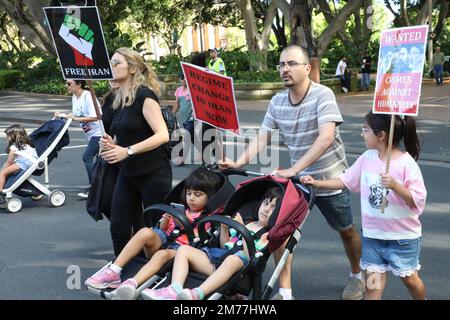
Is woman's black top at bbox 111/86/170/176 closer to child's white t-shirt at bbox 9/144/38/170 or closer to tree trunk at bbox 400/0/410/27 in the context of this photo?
child's white t-shirt at bbox 9/144/38/170

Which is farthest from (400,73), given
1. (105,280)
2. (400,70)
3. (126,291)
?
(105,280)

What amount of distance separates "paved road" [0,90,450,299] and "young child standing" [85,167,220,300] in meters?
1.09

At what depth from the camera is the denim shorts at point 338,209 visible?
4.53 m

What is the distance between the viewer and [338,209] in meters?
4.54

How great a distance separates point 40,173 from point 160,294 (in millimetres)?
4904

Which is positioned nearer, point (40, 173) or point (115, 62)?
point (115, 62)

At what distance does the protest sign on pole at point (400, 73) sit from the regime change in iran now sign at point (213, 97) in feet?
3.56

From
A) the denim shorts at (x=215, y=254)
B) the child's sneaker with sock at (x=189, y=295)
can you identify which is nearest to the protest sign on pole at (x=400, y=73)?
the denim shorts at (x=215, y=254)

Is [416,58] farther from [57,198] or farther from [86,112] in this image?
[57,198]

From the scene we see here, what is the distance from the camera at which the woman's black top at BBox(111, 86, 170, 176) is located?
4.74m

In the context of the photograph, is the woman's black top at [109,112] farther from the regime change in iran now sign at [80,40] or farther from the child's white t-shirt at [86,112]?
the child's white t-shirt at [86,112]

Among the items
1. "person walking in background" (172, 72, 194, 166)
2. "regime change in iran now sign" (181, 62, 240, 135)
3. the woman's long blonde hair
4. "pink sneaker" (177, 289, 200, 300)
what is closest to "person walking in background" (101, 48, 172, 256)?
the woman's long blonde hair
